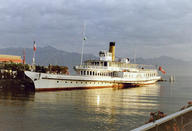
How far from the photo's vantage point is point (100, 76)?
171 ft

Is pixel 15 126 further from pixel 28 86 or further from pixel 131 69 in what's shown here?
pixel 131 69

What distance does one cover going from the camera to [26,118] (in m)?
21.6

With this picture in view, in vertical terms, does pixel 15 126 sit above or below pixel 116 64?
below

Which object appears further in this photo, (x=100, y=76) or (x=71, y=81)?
(x=100, y=76)

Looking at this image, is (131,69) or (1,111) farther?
(131,69)

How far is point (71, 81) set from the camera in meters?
46.8

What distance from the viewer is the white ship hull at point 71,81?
4238 cm

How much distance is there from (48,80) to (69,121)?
23316mm

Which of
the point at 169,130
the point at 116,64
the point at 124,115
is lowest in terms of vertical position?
the point at 124,115

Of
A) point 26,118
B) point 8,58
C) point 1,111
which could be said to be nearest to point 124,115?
point 26,118

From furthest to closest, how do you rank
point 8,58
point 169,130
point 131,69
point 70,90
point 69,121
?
point 8,58 → point 131,69 → point 70,90 → point 69,121 → point 169,130

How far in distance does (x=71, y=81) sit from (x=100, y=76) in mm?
8333

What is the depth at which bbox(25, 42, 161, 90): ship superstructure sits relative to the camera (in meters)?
43.1

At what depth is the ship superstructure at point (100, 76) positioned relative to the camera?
141 ft
